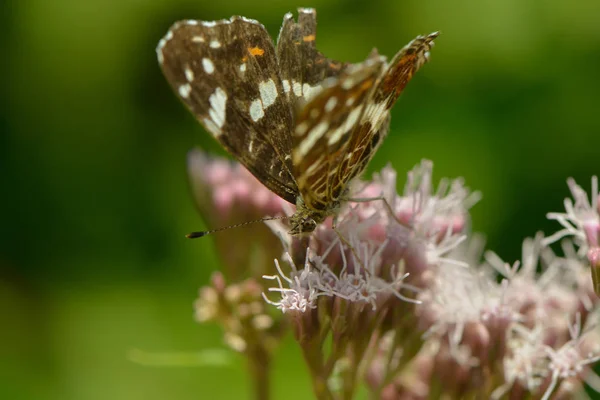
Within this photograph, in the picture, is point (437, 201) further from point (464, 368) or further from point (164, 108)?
point (164, 108)

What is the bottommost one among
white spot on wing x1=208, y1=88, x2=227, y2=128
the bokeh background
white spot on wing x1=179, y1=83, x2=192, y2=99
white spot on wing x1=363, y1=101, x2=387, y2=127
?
the bokeh background

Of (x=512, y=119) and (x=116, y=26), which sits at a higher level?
(x=116, y=26)

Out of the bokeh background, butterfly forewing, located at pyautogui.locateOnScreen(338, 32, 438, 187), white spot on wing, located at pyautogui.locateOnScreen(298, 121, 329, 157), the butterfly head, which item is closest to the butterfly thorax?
the butterfly head

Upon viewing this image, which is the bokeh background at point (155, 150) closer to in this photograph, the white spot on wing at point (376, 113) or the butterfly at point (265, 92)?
the butterfly at point (265, 92)

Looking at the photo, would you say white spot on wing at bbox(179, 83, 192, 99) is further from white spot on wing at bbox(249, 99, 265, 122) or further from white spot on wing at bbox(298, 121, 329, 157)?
white spot on wing at bbox(298, 121, 329, 157)

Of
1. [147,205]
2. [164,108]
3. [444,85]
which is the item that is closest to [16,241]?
[147,205]

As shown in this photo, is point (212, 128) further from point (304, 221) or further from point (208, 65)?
point (304, 221)

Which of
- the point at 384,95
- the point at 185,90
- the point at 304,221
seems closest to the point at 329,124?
the point at 384,95
